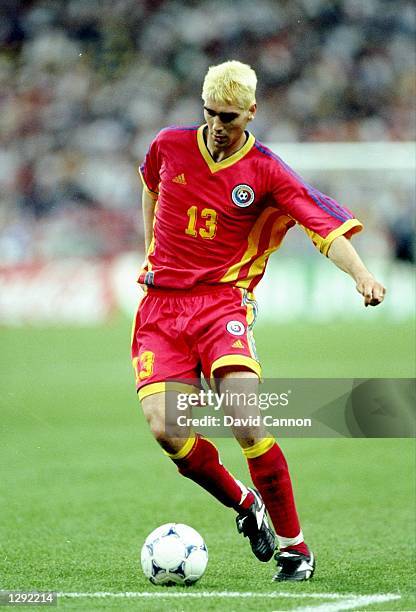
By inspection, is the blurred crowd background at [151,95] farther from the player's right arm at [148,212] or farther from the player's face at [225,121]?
the player's face at [225,121]

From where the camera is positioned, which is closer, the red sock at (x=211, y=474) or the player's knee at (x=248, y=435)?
the player's knee at (x=248, y=435)

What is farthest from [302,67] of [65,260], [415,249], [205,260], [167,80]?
[205,260]

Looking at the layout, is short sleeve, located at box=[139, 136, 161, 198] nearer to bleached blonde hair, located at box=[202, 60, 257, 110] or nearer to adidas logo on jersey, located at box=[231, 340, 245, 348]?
bleached blonde hair, located at box=[202, 60, 257, 110]

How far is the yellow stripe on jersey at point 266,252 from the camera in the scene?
16.4ft

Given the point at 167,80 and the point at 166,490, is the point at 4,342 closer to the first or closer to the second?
the point at 167,80

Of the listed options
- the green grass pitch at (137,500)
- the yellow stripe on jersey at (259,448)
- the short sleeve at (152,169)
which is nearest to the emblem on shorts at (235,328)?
the yellow stripe on jersey at (259,448)

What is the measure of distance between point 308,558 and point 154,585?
67 cm

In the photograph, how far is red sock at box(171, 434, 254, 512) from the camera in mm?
4809

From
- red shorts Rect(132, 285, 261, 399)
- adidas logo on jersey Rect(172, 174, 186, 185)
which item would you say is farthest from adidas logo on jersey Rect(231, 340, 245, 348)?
adidas logo on jersey Rect(172, 174, 186, 185)

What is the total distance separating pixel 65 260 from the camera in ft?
61.6

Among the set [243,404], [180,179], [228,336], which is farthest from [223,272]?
[243,404]

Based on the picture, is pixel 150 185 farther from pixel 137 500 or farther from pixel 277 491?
pixel 137 500

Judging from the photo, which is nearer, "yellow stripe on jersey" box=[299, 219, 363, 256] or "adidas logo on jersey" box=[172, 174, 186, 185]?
"yellow stripe on jersey" box=[299, 219, 363, 256]

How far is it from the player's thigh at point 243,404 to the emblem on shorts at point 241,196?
72 centimetres
